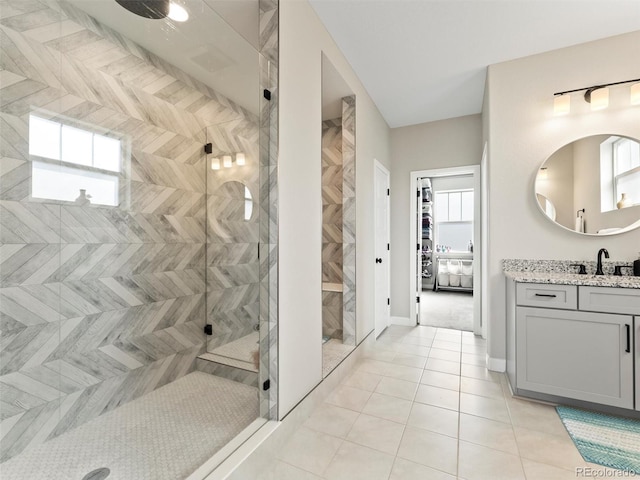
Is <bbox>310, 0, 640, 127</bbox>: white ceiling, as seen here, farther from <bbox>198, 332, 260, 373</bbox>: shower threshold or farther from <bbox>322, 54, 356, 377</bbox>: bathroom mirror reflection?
<bbox>198, 332, 260, 373</bbox>: shower threshold

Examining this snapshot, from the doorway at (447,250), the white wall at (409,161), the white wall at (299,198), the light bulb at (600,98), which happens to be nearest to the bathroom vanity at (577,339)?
the light bulb at (600,98)

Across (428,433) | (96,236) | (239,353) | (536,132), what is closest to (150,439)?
(239,353)

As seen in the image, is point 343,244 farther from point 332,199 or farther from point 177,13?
point 177,13

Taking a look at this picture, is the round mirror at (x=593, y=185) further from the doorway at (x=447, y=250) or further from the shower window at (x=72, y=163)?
the shower window at (x=72, y=163)

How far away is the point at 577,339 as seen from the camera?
2.09 m

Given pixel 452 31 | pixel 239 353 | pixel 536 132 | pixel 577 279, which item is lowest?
pixel 239 353

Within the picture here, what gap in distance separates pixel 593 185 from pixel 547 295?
3.62ft

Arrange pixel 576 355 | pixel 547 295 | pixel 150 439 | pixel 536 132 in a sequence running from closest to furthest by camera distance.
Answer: pixel 150 439, pixel 576 355, pixel 547 295, pixel 536 132

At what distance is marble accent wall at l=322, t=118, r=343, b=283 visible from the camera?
3.86 m

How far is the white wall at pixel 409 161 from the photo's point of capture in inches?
156

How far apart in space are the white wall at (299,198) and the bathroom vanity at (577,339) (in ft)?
5.16

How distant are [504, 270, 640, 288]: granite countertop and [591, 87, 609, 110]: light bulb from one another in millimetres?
1363

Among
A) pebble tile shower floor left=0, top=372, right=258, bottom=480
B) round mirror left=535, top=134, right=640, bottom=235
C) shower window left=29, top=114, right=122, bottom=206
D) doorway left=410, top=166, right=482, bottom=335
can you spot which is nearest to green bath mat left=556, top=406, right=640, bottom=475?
round mirror left=535, top=134, right=640, bottom=235

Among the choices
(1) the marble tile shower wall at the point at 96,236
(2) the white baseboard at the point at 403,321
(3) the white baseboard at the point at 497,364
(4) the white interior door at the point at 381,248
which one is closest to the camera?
(1) the marble tile shower wall at the point at 96,236
